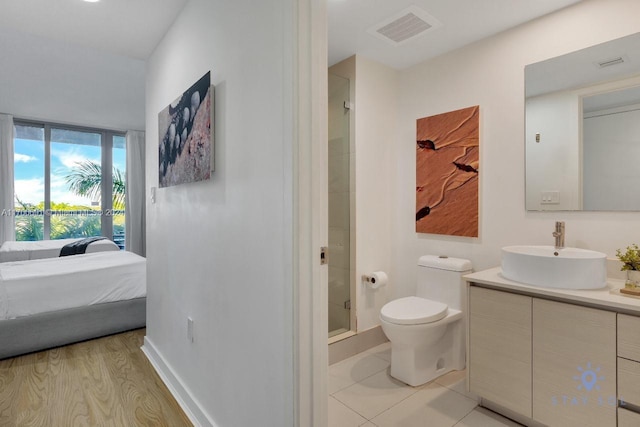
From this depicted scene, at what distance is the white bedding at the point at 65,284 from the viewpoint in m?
2.62

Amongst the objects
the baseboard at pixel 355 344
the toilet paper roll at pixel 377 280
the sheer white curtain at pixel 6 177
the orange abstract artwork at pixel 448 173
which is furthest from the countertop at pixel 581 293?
the sheer white curtain at pixel 6 177

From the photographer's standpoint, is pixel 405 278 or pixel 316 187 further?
pixel 405 278

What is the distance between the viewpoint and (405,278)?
111 inches

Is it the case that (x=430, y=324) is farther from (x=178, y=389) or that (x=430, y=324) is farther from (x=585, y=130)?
(x=178, y=389)

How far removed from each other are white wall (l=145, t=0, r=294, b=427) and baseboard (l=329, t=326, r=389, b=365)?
102 centimetres

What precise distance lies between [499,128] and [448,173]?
45 cm

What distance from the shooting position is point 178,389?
1979mm

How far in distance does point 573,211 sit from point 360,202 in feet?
4.42

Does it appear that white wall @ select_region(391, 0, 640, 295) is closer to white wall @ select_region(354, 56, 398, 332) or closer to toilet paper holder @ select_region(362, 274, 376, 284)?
white wall @ select_region(354, 56, 398, 332)

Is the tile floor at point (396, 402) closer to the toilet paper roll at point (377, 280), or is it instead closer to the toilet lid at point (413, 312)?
the toilet lid at point (413, 312)

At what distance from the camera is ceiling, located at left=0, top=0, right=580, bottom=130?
1.95 metres

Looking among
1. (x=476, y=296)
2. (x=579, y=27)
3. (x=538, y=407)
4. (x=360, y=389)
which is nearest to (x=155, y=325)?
(x=360, y=389)

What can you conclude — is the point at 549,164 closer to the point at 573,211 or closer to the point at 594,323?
the point at 573,211

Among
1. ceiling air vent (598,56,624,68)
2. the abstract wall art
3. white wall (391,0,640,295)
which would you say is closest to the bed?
the abstract wall art
